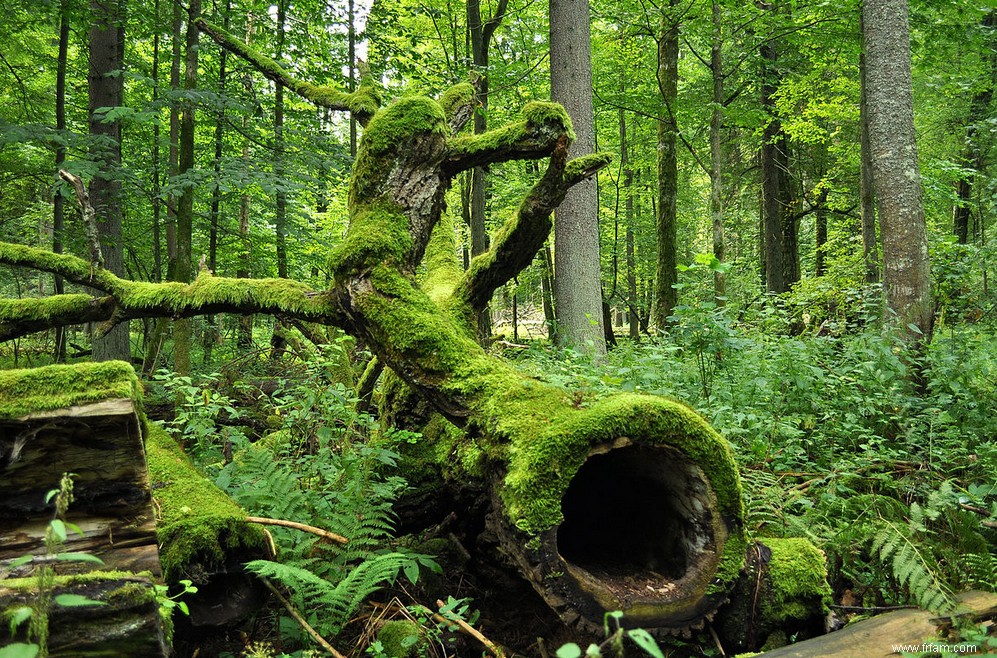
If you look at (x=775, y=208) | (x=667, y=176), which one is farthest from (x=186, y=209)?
(x=775, y=208)

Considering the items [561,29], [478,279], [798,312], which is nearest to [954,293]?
[798,312]

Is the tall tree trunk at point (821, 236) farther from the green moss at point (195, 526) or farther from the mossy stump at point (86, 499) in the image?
the mossy stump at point (86, 499)

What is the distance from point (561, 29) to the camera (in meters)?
8.29

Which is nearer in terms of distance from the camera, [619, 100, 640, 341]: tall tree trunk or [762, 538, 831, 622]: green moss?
[762, 538, 831, 622]: green moss

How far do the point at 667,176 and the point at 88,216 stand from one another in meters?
11.1

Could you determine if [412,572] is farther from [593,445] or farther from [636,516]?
[636,516]

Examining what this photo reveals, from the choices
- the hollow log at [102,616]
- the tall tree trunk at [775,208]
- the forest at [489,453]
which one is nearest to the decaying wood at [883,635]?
the forest at [489,453]

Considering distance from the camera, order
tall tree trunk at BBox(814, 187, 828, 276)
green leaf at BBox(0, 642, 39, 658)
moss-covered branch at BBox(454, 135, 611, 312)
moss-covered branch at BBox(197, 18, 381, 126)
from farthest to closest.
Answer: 1. tall tree trunk at BBox(814, 187, 828, 276)
2. moss-covered branch at BBox(197, 18, 381, 126)
3. moss-covered branch at BBox(454, 135, 611, 312)
4. green leaf at BBox(0, 642, 39, 658)

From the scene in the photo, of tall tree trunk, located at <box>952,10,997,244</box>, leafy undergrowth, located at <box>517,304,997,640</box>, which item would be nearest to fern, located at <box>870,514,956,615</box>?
leafy undergrowth, located at <box>517,304,997,640</box>

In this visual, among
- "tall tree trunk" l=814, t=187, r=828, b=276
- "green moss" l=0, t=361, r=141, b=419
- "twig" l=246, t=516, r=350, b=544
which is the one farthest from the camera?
"tall tree trunk" l=814, t=187, r=828, b=276

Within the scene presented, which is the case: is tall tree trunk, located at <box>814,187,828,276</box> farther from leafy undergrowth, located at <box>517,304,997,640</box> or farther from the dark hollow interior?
the dark hollow interior

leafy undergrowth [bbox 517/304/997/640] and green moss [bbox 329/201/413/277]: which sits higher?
green moss [bbox 329/201/413/277]

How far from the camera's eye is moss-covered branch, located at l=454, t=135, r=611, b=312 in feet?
13.8

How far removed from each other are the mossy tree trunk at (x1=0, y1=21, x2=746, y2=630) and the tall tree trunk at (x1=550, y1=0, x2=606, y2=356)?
3.64m
